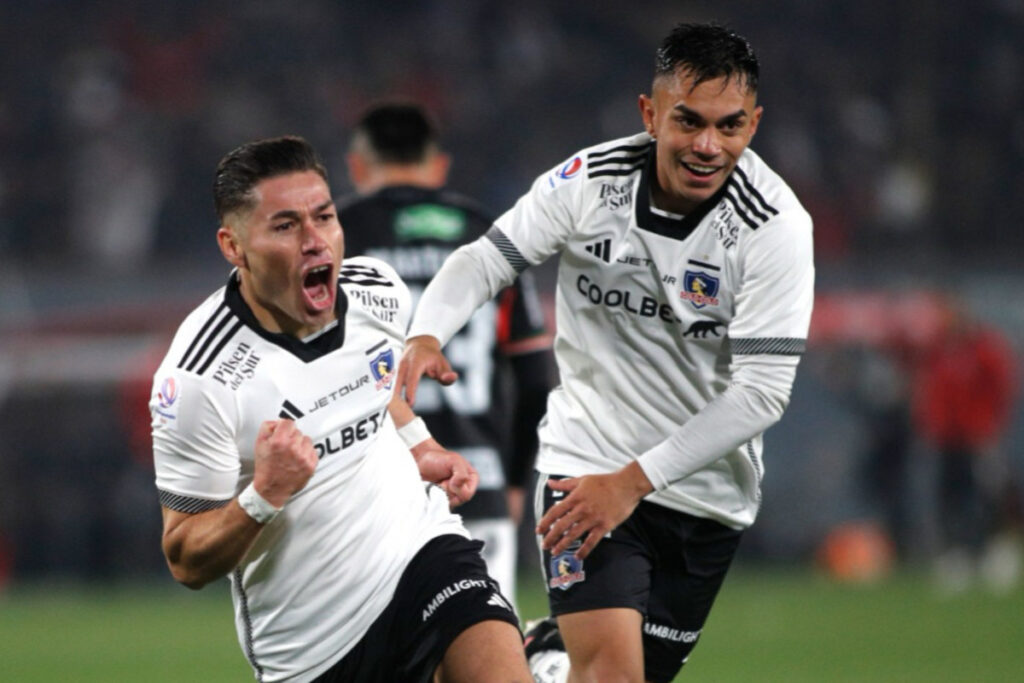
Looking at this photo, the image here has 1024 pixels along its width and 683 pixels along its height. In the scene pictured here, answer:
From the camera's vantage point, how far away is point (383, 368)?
181 inches

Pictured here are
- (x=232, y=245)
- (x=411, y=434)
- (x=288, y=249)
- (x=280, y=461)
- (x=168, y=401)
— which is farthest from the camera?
(x=411, y=434)

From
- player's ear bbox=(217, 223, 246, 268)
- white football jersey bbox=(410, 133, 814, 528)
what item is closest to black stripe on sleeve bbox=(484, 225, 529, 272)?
white football jersey bbox=(410, 133, 814, 528)

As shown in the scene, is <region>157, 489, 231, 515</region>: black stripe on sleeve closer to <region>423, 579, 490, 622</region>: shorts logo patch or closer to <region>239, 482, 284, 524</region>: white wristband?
<region>239, 482, 284, 524</region>: white wristband

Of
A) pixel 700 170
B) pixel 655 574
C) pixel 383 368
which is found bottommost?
pixel 655 574

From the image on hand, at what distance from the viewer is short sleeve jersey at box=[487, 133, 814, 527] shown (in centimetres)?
484

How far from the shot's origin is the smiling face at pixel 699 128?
472 centimetres

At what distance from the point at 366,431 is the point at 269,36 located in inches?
468

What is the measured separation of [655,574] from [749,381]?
838 mm

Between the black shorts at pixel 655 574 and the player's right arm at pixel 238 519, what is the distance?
4.07ft

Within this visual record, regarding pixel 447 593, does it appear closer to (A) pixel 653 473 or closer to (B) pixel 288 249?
(A) pixel 653 473

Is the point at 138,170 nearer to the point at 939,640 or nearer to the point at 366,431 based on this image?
the point at 939,640

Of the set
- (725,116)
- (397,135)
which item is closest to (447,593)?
(725,116)

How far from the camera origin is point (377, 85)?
15750 mm

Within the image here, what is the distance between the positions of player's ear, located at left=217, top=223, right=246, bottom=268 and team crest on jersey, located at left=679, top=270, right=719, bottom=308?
4.35ft
